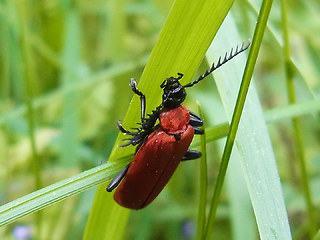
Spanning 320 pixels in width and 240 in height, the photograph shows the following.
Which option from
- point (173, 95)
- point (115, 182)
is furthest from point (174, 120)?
point (115, 182)

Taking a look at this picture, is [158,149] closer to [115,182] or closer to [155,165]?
[155,165]

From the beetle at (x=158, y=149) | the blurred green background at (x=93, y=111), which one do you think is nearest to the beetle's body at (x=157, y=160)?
the beetle at (x=158, y=149)

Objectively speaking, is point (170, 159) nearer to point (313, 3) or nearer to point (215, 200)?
point (215, 200)

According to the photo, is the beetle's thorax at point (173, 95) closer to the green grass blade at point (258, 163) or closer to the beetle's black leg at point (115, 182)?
the green grass blade at point (258, 163)

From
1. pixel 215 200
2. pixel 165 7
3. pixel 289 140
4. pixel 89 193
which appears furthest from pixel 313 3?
pixel 215 200

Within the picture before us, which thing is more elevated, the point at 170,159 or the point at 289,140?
the point at 289,140

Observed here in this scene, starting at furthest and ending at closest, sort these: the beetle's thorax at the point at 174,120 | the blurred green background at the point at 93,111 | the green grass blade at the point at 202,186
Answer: the blurred green background at the point at 93,111 < the beetle's thorax at the point at 174,120 < the green grass blade at the point at 202,186
